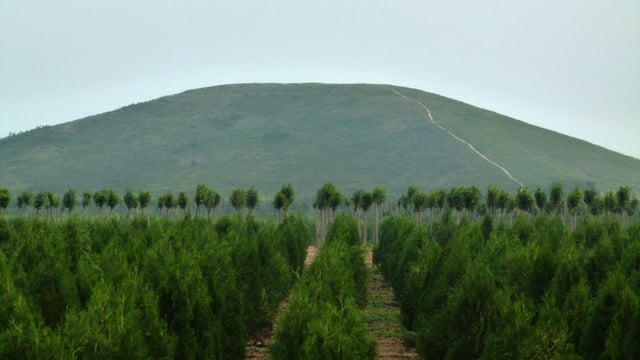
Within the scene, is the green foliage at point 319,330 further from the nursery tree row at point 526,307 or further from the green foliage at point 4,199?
the green foliage at point 4,199

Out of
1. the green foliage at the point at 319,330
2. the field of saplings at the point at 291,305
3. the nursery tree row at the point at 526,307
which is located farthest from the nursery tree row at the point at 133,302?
the nursery tree row at the point at 526,307

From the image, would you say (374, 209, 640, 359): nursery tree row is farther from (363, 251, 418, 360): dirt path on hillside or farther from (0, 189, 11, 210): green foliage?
(0, 189, 11, 210): green foliage

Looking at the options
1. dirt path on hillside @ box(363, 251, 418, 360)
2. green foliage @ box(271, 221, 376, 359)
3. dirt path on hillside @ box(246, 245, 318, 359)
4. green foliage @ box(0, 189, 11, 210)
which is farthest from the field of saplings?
green foliage @ box(0, 189, 11, 210)

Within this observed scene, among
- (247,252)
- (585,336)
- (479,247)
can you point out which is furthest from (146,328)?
(479,247)

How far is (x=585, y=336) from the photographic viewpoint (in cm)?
1638

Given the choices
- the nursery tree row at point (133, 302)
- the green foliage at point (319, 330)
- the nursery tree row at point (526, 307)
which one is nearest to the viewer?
the green foliage at point (319, 330)

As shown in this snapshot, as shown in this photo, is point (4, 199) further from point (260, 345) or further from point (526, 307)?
point (526, 307)

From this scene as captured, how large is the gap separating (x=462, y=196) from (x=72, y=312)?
67696 millimetres

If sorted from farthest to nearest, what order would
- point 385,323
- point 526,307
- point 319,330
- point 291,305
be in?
point 385,323 → point 526,307 → point 291,305 → point 319,330

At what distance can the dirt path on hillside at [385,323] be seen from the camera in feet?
86.6

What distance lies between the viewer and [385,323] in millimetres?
32625

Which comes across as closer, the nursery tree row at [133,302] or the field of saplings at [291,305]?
the nursery tree row at [133,302]

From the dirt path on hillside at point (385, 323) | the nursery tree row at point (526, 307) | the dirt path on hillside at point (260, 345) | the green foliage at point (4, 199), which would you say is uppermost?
the green foliage at point (4, 199)

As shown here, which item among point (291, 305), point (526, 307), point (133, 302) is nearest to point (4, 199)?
point (133, 302)
